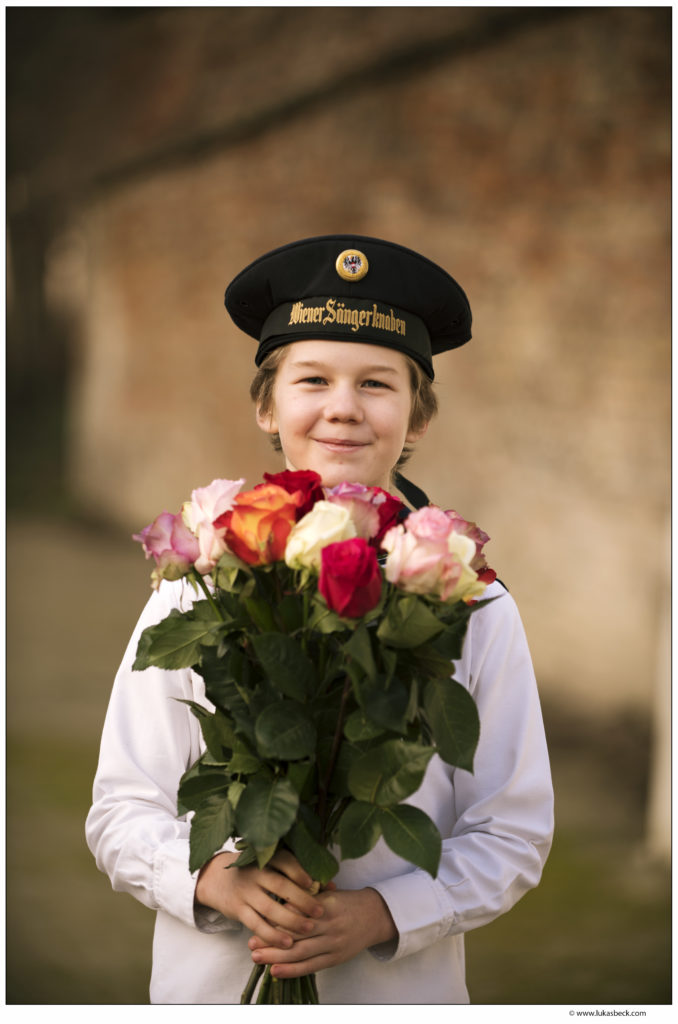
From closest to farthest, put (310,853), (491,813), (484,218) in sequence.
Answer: (310,853)
(491,813)
(484,218)

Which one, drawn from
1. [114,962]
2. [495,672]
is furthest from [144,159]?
[495,672]

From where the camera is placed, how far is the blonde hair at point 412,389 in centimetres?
131

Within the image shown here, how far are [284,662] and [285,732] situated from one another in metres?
0.06

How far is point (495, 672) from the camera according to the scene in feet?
3.98

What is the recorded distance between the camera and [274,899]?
98 centimetres

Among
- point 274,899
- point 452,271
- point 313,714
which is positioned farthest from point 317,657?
point 452,271

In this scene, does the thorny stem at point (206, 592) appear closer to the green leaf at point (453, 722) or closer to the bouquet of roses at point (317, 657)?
the bouquet of roses at point (317, 657)

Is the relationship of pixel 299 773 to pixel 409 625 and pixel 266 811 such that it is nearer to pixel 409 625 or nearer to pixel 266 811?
pixel 266 811

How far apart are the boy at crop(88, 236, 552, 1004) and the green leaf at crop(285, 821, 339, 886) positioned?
127 millimetres

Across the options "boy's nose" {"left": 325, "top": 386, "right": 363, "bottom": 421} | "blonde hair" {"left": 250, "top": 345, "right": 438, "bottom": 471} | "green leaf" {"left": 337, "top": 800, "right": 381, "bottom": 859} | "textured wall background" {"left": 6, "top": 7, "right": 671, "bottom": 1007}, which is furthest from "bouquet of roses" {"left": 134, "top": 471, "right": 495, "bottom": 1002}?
"textured wall background" {"left": 6, "top": 7, "right": 671, "bottom": 1007}

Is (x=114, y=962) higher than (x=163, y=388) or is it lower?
lower

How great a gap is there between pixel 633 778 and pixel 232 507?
124 inches

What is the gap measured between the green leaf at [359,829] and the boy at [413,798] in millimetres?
181

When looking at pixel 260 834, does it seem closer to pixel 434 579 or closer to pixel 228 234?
pixel 434 579
